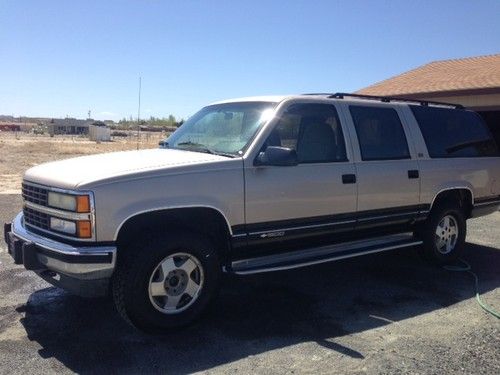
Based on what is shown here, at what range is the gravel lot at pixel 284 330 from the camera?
3918mm

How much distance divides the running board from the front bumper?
47.2 inches

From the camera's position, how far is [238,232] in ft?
15.6

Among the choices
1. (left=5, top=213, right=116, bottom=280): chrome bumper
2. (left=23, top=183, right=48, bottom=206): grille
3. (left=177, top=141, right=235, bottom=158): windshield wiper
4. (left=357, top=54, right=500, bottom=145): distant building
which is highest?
(left=357, top=54, right=500, bottom=145): distant building

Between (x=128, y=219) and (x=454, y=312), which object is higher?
(x=128, y=219)

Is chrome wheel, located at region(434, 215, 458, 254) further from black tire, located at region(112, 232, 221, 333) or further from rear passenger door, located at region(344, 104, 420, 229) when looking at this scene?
black tire, located at region(112, 232, 221, 333)

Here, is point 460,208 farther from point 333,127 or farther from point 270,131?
point 270,131

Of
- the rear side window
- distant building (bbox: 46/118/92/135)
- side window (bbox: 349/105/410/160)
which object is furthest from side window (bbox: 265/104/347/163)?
distant building (bbox: 46/118/92/135)

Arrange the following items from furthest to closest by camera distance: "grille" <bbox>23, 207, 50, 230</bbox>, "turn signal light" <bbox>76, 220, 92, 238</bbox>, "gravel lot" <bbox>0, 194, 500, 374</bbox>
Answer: "grille" <bbox>23, 207, 50, 230</bbox>, "turn signal light" <bbox>76, 220, 92, 238</bbox>, "gravel lot" <bbox>0, 194, 500, 374</bbox>

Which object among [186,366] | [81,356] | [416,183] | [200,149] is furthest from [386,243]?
[81,356]

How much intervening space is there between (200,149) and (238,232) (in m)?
0.98

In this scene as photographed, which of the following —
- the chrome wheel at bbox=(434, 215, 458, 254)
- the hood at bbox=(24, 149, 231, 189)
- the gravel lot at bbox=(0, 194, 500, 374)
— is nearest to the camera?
the gravel lot at bbox=(0, 194, 500, 374)

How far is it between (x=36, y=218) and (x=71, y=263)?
84 centimetres

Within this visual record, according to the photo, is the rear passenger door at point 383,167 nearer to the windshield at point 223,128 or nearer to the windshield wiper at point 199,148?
the windshield at point 223,128

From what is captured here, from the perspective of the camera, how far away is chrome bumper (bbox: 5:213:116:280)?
13.1ft
